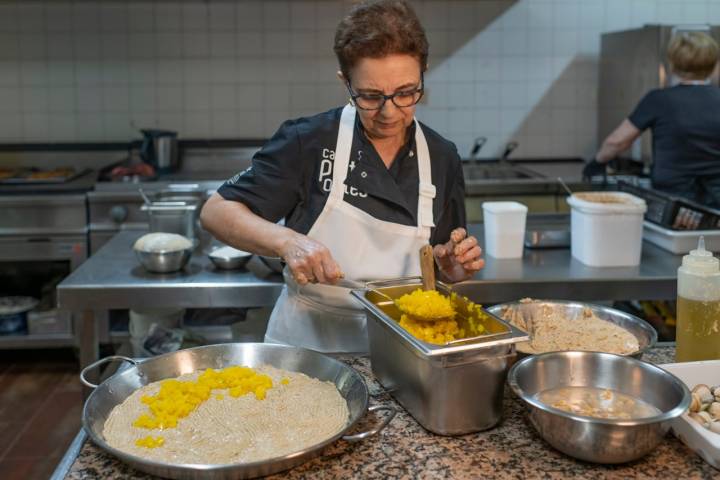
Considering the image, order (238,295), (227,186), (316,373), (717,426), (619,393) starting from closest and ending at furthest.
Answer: (717,426) → (619,393) → (316,373) → (227,186) → (238,295)

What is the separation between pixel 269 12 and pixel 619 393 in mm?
3823

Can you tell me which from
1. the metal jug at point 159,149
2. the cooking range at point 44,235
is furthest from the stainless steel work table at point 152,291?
the metal jug at point 159,149

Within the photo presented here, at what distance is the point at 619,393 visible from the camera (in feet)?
4.75

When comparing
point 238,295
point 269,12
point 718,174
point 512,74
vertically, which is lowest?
point 238,295

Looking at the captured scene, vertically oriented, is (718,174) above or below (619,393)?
above

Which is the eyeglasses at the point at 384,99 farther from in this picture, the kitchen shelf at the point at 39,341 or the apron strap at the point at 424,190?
the kitchen shelf at the point at 39,341

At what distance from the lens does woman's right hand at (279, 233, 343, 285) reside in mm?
1567

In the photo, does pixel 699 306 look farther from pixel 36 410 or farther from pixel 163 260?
pixel 36 410

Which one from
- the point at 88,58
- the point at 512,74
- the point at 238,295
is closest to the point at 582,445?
the point at 238,295

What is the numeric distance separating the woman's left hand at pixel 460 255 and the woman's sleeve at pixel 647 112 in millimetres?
2138

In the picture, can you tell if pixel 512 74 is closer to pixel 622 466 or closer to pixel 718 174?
pixel 718 174

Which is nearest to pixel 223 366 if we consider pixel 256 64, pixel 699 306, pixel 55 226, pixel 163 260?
pixel 699 306

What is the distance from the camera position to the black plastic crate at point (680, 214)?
2879 millimetres

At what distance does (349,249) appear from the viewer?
2.01 metres
